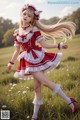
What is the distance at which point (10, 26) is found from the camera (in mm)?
2498

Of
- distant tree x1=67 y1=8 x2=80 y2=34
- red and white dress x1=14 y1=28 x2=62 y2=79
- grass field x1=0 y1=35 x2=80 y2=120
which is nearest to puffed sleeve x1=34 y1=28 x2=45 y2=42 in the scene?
red and white dress x1=14 y1=28 x2=62 y2=79

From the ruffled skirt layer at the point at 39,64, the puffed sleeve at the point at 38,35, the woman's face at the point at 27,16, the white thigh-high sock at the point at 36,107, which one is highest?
the woman's face at the point at 27,16

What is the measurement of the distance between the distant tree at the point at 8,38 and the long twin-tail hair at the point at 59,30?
0.38 metres

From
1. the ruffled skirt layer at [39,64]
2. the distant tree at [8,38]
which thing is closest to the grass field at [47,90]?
the distant tree at [8,38]

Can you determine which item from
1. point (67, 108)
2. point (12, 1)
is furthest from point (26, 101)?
point (12, 1)

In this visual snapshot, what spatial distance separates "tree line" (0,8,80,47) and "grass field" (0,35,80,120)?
0.20 ft

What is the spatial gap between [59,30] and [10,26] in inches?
20.8

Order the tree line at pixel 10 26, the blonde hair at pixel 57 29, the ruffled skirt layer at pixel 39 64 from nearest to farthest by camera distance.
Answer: the ruffled skirt layer at pixel 39 64 → the blonde hair at pixel 57 29 → the tree line at pixel 10 26

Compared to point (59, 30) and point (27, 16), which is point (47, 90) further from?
point (27, 16)

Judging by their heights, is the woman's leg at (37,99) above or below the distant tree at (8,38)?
below

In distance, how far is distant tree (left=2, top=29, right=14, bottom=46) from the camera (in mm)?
2432

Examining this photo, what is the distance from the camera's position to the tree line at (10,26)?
2420 millimetres

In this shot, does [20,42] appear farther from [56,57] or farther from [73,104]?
[73,104]

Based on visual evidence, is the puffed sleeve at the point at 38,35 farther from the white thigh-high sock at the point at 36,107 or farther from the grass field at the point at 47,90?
the white thigh-high sock at the point at 36,107
